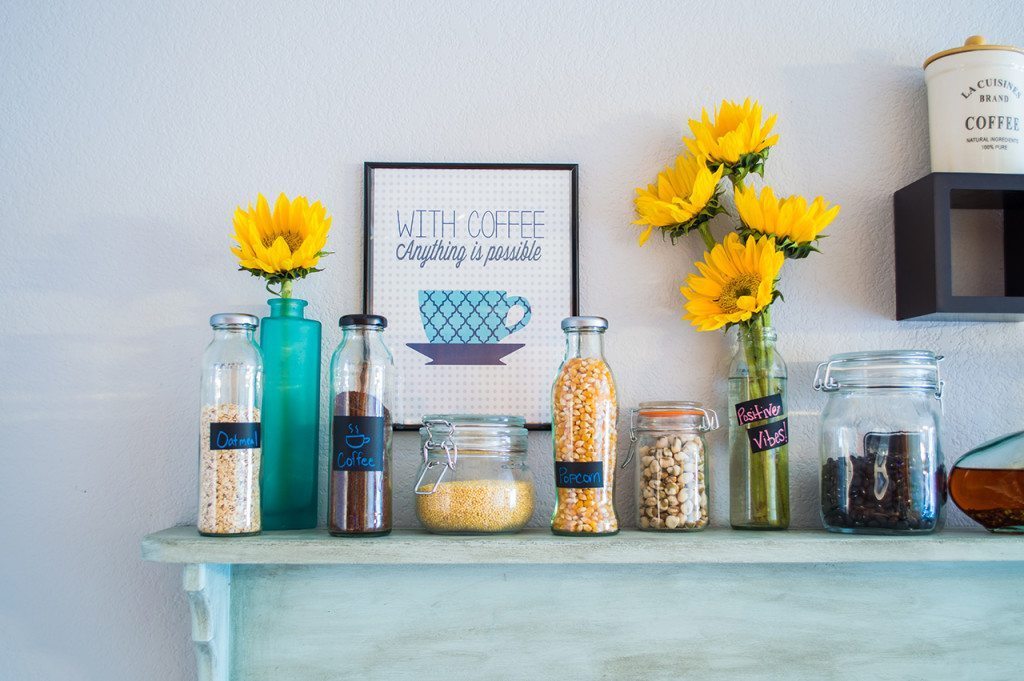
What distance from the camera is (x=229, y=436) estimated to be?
104cm

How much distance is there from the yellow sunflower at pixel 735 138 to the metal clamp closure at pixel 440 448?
0.54 m

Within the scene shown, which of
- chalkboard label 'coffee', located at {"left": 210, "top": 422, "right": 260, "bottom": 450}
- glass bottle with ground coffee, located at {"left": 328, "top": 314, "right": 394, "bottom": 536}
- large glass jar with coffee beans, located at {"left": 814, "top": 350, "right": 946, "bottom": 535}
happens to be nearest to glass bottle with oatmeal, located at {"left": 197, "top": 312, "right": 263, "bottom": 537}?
chalkboard label 'coffee', located at {"left": 210, "top": 422, "right": 260, "bottom": 450}

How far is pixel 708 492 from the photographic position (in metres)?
1.15

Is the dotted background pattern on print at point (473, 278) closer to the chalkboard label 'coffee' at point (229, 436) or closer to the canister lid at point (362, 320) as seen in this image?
the canister lid at point (362, 320)

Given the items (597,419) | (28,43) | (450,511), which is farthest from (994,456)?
(28,43)

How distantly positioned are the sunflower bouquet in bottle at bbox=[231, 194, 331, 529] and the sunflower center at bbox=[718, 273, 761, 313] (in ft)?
1.87

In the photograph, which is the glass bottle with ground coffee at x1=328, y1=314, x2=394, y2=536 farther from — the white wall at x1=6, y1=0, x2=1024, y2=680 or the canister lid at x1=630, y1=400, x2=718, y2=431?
the canister lid at x1=630, y1=400, x2=718, y2=431

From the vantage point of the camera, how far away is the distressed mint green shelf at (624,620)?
1.14 meters

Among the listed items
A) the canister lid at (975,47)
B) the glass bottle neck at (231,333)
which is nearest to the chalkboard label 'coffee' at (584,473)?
the glass bottle neck at (231,333)

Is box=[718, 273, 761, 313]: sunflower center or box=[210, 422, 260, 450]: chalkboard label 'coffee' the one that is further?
box=[718, 273, 761, 313]: sunflower center

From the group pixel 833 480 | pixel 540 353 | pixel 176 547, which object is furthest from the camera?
pixel 540 353

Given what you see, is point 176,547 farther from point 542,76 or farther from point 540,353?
point 542,76

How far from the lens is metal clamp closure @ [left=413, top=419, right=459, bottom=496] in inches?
43.4

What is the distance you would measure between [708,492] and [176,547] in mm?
695
